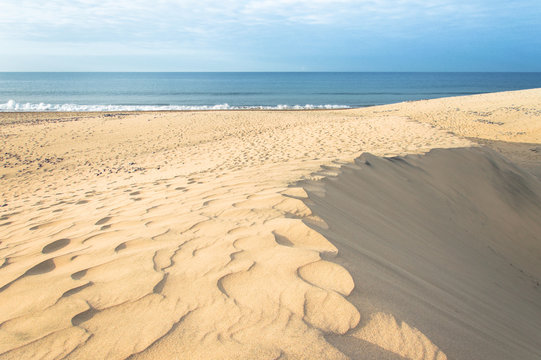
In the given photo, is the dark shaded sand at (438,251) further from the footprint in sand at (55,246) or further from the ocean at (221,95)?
the ocean at (221,95)

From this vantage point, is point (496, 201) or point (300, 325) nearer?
point (300, 325)

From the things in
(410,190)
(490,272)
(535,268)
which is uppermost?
(410,190)

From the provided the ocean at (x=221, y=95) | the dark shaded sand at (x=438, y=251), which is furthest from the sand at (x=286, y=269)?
the ocean at (x=221, y=95)

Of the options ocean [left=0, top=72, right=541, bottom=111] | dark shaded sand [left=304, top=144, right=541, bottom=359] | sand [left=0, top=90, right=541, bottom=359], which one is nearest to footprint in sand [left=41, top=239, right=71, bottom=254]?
sand [left=0, top=90, right=541, bottom=359]

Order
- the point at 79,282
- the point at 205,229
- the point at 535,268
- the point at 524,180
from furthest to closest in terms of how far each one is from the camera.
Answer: the point at 524,180
the point at 535,268
the point at 205,229
the point at 79,282

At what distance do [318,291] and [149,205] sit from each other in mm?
2248

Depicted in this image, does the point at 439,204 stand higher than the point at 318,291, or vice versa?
the point at 318,291

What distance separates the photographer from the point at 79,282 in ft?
5.62

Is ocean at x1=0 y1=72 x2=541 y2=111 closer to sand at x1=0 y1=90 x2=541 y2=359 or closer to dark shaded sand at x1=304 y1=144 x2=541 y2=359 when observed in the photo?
dark shaded sand at x1=304 y1=144 x2=541 y2=359

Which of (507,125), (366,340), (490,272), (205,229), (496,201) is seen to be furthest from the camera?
(507,125)

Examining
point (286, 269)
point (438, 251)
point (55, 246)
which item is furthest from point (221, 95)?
point (286, 269)

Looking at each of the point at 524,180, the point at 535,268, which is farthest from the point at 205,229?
the point at 524,180

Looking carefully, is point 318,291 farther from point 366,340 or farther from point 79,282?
point 79,282

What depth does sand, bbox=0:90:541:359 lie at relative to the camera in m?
1.27
